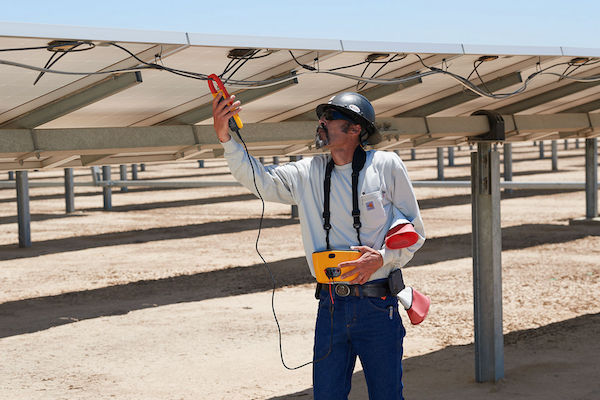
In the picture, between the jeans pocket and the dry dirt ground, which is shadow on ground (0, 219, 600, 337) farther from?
the jeans pocket

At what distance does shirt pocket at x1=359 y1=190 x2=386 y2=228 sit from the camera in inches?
139

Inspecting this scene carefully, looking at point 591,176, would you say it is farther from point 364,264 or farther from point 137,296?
point 364,264

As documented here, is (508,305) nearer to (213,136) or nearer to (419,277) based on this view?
(419,277)

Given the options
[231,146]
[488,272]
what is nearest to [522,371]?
[488,272]

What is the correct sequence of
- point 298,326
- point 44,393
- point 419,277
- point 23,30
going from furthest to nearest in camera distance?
1. point 419,277
2. point 298,326
3. point 44,393
4. point 23,30

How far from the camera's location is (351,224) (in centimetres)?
357

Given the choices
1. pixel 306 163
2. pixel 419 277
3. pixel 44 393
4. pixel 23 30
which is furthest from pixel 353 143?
pixel 419 277

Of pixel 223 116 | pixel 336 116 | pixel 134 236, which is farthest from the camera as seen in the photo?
pixel 134 236

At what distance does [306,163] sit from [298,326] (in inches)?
179

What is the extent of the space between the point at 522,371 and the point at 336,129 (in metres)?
3.54

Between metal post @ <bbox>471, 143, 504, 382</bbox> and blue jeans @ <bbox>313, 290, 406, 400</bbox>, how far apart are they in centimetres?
265

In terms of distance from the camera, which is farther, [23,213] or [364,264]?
[23,213]

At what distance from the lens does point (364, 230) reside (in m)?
3.57

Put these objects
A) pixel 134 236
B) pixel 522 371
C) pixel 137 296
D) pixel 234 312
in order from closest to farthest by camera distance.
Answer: pixel 522 371, pixel 234 312, pixel 137 296, pixel 134 236
